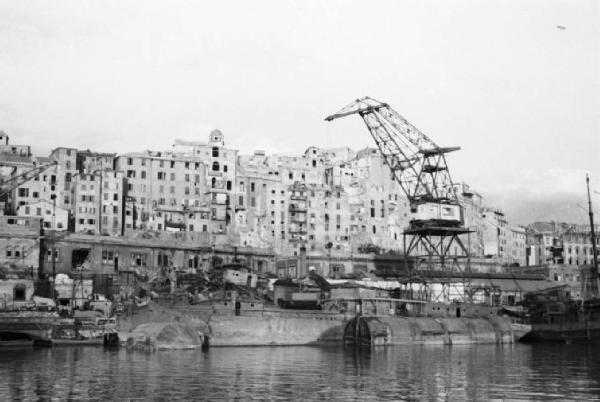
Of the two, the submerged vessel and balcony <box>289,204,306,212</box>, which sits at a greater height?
balcony <box>289,204,306,212</box>

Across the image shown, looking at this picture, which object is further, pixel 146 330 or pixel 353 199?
pixel 353 199

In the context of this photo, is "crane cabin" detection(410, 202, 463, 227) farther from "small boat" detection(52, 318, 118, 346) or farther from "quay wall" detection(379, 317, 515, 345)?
"small boat" detection(52, 318, 118, 346)

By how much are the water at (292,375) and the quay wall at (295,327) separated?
6394 mm

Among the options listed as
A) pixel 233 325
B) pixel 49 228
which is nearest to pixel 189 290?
pixel 233 325

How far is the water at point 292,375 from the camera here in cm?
3198

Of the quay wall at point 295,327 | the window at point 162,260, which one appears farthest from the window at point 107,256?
the quay wall at point 295,327

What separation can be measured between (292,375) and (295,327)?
29279mm

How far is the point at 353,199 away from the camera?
14062cm

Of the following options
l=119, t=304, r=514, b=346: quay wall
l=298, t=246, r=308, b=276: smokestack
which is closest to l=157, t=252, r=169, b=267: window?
l=298, t=246, r=308, b=276: smokestack

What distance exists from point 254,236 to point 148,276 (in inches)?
1109

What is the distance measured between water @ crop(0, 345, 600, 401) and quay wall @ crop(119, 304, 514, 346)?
252 inches

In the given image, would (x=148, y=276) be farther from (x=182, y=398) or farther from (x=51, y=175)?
(x=182, y=398)

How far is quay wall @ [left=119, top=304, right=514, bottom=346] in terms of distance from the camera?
64.4m

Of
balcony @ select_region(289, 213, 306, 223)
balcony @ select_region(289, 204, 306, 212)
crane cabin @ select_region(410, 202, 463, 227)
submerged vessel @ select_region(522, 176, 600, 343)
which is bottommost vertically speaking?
submerged vessel @ select_region(522, 176, 600, 343)
